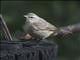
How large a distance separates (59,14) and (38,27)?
1.91m

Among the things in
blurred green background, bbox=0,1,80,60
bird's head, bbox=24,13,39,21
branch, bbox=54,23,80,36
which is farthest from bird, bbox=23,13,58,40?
blurred green background, bbox=0,1,80,60

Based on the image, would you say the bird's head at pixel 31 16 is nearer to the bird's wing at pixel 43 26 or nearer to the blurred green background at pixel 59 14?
the bird's wing at pixel 43 26

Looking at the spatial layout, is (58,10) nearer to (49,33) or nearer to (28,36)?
(49,33)

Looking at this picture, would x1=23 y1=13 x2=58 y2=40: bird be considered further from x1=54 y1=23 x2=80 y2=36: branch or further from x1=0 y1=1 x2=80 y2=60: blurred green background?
x1=0 y1=1 x2=80 y2=60: blurred green background

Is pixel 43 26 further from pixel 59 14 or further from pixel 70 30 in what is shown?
pixel 59 14

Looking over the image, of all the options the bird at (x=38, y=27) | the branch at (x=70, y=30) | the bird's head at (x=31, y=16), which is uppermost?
the branch at (x=70, y=30)

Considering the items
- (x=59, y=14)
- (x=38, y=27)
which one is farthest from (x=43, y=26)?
(x=59, y=14)

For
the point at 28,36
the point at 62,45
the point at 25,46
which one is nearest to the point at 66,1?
the point at 62,45

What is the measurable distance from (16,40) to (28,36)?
44cm

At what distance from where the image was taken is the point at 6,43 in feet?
14.3

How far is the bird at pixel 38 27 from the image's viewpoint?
211 inches

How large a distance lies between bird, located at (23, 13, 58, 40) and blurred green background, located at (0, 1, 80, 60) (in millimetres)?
1546

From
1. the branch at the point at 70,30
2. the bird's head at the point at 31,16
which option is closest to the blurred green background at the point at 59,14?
the bird's head at the point at 31,16

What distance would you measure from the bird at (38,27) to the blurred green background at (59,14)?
5.07 feet
